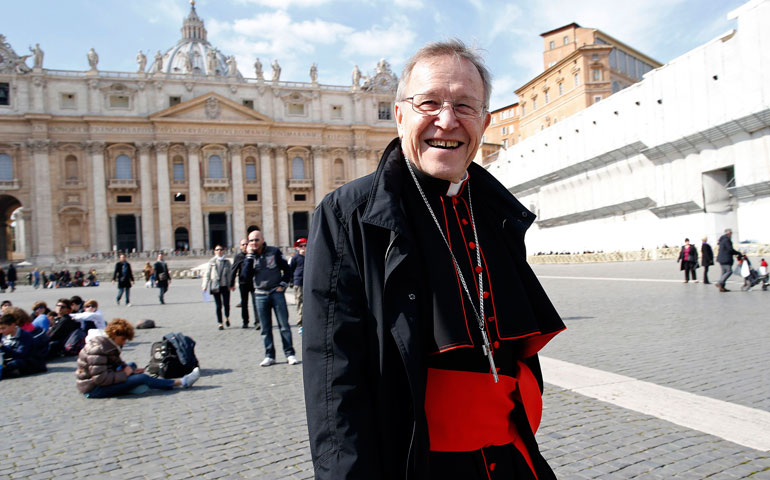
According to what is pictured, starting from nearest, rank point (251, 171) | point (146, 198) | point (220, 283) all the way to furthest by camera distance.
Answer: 1. point (220, 283)
2. point (146, 198)
3. point (251, 171)

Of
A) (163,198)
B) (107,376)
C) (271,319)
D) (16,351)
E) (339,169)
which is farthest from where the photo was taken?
(339,169)

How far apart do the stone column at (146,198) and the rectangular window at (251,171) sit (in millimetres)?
8395

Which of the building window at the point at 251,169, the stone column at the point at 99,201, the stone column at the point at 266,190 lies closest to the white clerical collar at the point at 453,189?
the stone column at the point at 266,190

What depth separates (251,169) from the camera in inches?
1988

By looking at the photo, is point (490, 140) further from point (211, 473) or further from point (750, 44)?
point (211, 473)

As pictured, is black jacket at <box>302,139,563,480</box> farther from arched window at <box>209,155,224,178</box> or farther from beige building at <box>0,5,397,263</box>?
arched window at <box>209,155,224,178</box>

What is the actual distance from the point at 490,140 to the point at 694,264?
5055cm

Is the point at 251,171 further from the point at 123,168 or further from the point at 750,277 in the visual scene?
the point at 750,277

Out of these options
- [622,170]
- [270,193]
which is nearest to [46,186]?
[270,193]

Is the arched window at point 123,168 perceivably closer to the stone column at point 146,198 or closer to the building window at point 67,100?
the stone column at point 146,198

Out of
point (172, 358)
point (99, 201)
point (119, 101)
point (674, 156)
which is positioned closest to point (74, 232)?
point (99, 201)

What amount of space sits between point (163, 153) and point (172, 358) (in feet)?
149

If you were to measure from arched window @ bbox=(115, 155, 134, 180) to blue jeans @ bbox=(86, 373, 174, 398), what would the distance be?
46.3m

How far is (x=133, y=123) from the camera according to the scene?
46562 mm
